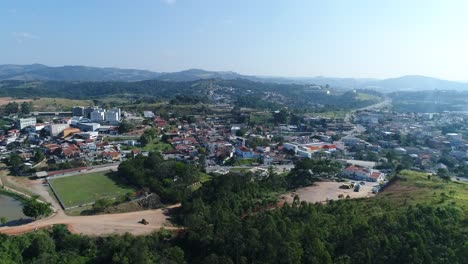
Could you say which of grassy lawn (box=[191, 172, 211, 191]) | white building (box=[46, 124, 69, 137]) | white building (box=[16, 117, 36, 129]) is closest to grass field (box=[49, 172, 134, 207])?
grassy lawn (box=[191, 172, 211, 191])

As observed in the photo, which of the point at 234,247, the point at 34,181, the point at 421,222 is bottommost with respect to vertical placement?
the point at 34,181

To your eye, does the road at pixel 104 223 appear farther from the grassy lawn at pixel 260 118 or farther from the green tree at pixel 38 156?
the grassy lawn at pixel 260 118

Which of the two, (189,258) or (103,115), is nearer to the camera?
(189,258)

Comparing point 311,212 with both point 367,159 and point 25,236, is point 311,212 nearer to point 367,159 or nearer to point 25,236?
point 25,236

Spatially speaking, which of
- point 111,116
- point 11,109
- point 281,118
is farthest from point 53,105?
point 281,118

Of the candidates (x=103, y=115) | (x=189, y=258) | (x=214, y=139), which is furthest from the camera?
(x=103, y=115)

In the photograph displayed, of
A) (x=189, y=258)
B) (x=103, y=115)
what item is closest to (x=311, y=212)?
(x=189, y=258)
